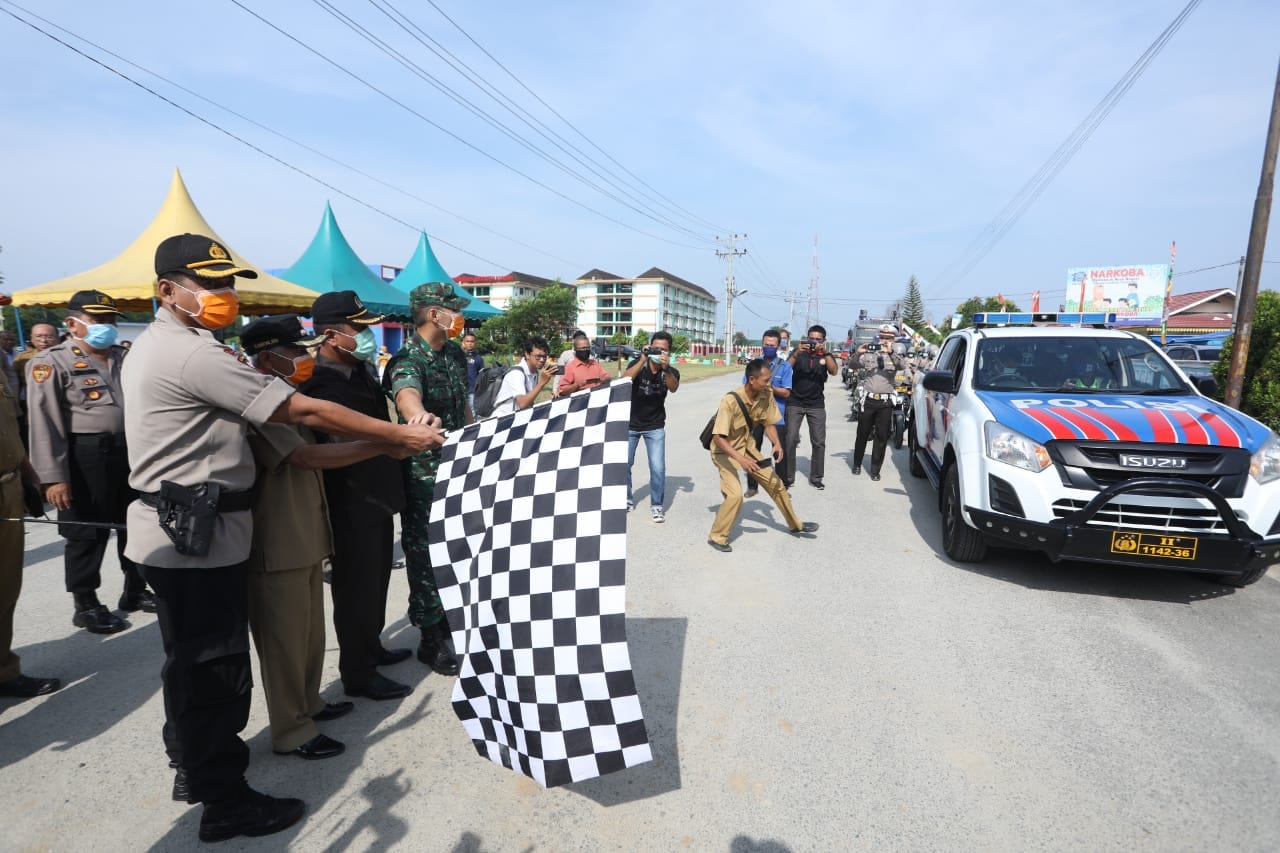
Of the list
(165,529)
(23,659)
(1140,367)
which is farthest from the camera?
(1140,367)

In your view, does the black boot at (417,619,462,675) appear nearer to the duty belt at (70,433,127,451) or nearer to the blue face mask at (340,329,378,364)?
the blue face mask at (340,329,378,364)

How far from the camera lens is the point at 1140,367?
214 inches

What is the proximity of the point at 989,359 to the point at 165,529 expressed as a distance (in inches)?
243

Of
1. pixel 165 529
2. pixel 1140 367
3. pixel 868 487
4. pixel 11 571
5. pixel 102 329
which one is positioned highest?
pixel 102 329

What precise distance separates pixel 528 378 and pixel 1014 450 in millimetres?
3831

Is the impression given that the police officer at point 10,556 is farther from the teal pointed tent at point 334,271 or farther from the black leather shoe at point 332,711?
the teal pointed tent at point 334,271

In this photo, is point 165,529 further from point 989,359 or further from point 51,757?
point 989,359

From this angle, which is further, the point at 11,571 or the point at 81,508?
the point at 81,508

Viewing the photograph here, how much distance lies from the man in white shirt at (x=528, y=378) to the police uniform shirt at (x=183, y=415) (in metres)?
2.83

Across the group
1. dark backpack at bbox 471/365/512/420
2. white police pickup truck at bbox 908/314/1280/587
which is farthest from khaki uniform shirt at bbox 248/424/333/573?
white police pickup truck at bbox 908/314/1280/587

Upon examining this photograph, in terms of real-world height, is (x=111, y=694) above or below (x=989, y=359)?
below

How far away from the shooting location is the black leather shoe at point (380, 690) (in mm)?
3227

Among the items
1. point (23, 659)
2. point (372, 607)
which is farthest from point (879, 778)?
point (23, 659)

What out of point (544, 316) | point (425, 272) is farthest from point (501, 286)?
point (425, 272)
